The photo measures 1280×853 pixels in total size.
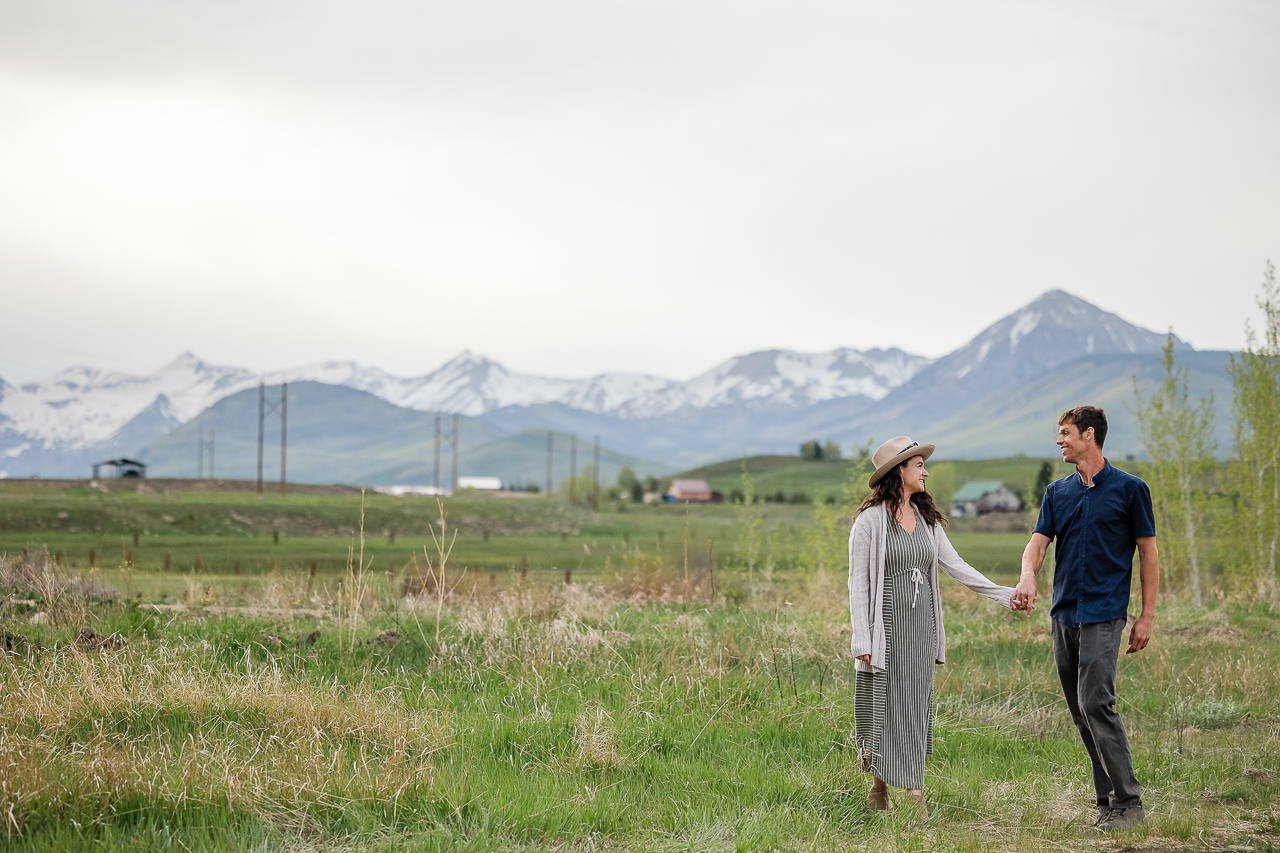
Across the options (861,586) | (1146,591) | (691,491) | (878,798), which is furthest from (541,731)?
(691,491)

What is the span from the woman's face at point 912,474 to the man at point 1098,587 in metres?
0.82

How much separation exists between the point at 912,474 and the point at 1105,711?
78.2 inches

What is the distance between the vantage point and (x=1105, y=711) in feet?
20.2

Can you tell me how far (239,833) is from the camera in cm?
535

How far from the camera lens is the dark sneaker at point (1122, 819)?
6023 mm

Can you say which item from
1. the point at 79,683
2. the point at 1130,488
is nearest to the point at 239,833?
the point at 79,683

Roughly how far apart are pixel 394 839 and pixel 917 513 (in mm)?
3896

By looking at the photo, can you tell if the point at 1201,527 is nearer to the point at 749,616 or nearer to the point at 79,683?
the point at 749,616

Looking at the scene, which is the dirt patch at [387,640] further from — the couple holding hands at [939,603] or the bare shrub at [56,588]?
the couple holding hands at [939,603]

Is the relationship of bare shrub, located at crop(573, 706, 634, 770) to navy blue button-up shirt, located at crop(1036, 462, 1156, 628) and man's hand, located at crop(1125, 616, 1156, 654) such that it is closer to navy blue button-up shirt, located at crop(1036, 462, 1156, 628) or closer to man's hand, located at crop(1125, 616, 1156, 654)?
navy blue button-up shirt, located at crop(1036, 462, 1156, 628)

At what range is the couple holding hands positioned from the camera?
614 cm

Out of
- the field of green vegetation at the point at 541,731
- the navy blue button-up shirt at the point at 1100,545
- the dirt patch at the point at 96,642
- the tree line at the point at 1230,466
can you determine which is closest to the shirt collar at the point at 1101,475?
the navy blue button-up shirt at the point at 1100,545

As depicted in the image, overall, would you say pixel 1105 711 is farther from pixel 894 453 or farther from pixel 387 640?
pixel 387 640

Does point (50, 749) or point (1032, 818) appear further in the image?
point (1032, 818)
